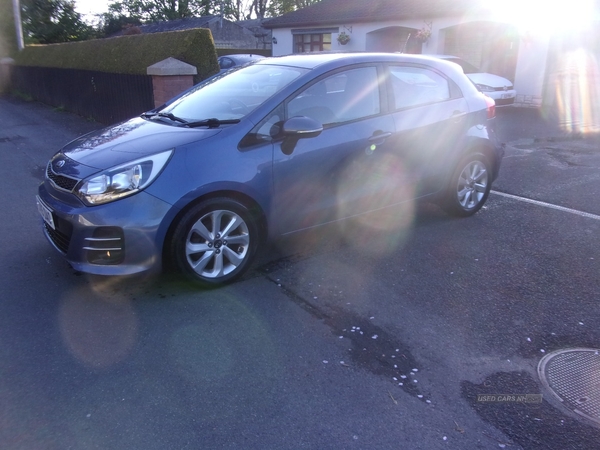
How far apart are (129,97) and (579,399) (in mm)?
10409

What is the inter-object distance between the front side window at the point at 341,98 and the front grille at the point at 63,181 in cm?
176

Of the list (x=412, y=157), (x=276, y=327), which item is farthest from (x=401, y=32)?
(x=276, y=327)

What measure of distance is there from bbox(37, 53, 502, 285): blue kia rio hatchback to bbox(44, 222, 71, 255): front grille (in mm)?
18

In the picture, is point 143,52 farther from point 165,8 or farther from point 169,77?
point 165,8

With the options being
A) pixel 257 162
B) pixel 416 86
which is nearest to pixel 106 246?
pixel 257 162

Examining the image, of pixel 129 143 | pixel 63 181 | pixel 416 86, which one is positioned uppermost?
pixel 416 86

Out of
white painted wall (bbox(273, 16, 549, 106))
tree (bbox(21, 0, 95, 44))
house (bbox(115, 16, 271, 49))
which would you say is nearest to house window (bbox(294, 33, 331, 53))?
white painted wall (bbox(273, 16, 549, 106))

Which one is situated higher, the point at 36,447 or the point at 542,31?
the point at 542,31

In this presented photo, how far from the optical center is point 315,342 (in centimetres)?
348

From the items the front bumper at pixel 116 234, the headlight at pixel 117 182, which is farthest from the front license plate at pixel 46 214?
the headlight at pixel 117 182

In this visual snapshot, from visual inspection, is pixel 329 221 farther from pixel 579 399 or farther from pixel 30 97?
pixel 30 97

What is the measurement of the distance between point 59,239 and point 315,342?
211cm

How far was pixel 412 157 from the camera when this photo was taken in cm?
512

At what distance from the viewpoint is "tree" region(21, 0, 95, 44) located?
3022cm
